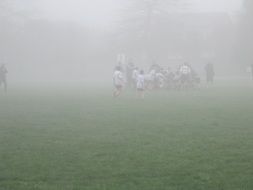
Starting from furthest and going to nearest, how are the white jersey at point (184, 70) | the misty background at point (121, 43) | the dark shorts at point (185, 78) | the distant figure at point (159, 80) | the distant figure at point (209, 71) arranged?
the misty background at point (121, 43) < the distant figure at point (209, 71) < the distant figure at point (159, 80) < the dark shorts at point (185, 78) < the white jersey at point (184, 70)

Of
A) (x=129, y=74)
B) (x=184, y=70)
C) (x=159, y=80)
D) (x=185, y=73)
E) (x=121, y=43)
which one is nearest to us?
(x=184, y=70)

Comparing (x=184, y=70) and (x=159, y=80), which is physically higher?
(x=184, y=70)

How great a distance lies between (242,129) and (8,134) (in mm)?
6447

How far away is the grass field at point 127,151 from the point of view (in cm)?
873

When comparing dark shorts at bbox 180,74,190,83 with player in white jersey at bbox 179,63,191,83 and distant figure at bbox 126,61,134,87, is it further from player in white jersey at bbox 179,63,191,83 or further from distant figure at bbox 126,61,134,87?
distant figure at bbox 126,61,134,87

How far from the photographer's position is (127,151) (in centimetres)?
1120

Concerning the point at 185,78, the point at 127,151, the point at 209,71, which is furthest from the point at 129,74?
the point at 127,151

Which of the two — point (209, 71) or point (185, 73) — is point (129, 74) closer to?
point (185, 73)

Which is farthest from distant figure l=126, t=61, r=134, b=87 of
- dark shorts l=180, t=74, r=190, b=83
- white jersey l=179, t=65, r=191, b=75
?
white jersey l=179, t=65, r=191, b=75

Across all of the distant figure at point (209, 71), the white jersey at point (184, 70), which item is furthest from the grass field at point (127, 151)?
the distant figure at point (209, 71)

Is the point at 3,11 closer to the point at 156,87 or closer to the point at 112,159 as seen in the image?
the point at 156,87

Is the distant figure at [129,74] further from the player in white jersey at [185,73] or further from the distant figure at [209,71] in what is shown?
the distant figure at [209,71]

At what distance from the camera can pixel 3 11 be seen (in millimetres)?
68000

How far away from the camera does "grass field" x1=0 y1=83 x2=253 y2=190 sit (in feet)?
28.6
